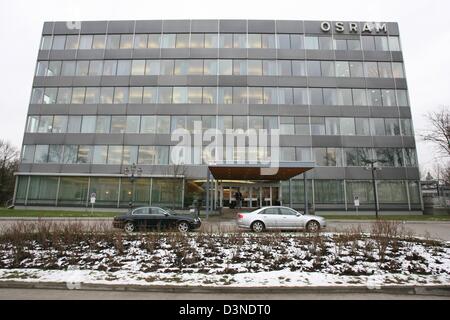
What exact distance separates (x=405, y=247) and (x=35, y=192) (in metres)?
36.8

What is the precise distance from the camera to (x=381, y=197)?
103ft

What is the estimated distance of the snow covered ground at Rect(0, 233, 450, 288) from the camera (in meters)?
6.48

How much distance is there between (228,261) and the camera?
777 centimetres

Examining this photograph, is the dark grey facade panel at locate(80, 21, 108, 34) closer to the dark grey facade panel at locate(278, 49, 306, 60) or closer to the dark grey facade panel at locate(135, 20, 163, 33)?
the dark grey facade panel at locate(135, 20, 163, 33)

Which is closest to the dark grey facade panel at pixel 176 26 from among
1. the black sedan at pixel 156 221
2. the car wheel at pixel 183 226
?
the black sedan at pixel 156 221

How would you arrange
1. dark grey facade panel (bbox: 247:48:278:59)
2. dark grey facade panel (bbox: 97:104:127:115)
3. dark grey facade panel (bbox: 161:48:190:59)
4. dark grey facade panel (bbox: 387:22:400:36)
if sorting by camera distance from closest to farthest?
dark grey facade panel (bbox: 97:104:127:115) → dark grey facade panel (bbox: 247:48:278:59) → dark grey facade panel (bbox: 161:48:190:59) → dark grey facade panel (bbox: 387:22:400:36)

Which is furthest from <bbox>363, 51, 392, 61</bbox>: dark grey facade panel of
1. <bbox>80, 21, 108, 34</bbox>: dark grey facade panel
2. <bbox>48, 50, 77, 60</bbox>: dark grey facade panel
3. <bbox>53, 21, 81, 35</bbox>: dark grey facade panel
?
<bbox>53, 21, 81, 35</bbox>: dark grey facade panel

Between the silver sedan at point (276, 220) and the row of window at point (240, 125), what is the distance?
723 inches

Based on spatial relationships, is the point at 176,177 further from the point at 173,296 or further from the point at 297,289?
the point at 297,289

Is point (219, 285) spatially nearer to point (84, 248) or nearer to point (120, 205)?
point (84, 248)

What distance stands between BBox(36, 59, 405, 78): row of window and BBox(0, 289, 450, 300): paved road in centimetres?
3164

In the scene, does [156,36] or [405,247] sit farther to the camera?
[156,36]

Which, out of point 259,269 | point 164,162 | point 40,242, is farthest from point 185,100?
point 259,269
